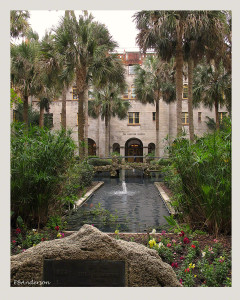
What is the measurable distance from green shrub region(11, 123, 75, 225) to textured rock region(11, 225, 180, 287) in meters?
1.83

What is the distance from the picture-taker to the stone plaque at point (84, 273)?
2668 millimetres

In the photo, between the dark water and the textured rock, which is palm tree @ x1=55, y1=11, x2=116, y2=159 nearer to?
the dark water

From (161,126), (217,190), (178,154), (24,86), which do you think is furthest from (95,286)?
(161,126)

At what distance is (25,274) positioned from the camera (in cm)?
286

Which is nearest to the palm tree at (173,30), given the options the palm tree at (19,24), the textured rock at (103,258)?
the palm tree at (19,24)

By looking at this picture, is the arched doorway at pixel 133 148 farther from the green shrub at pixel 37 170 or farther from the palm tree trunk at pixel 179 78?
the green shrub at pixel 37 170

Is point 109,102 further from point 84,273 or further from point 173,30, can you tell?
point 84,273

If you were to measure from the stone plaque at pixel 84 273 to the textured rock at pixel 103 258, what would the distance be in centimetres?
6

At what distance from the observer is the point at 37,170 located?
484cm

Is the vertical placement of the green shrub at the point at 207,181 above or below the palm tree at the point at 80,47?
below

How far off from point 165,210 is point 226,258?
4.14m

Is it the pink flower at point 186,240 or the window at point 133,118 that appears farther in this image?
the window at point 133,118

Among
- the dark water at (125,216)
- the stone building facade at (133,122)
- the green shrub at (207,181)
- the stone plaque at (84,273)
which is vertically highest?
the stone building facade at (133,122)

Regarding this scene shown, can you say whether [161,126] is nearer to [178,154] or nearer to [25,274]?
[178,154]
